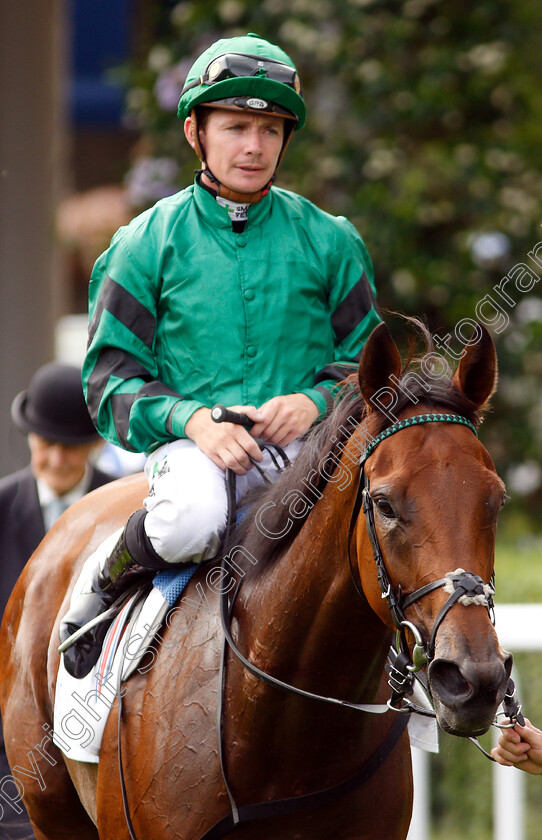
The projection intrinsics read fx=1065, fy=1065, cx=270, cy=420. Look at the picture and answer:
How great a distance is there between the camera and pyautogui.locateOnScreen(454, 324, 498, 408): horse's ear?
231cm

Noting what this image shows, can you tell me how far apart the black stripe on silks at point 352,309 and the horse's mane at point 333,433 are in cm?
44

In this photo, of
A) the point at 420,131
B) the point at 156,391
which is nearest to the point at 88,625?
the point at 156,391

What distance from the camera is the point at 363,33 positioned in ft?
24.8

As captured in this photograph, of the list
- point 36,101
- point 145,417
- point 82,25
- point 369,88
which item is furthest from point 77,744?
point 82,25

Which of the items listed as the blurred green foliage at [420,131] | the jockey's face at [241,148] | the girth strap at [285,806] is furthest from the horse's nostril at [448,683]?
the blurred green foliage at [420,131]

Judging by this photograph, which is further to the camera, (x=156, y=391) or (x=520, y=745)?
(x=156, y=391)

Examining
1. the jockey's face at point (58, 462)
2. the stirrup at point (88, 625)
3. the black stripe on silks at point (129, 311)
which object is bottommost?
the stirrup at point (88, 625)

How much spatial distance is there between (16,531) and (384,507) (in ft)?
8.24

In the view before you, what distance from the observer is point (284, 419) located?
2785 mm

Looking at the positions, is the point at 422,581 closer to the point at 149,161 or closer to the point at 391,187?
the point at 391,187

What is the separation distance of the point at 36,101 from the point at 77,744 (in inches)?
201

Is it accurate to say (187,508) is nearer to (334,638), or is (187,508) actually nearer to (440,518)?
(334,638)

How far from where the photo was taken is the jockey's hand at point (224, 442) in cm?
269

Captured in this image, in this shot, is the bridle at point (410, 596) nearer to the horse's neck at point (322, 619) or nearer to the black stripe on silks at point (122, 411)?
the horse's neck at point (322, 619)
